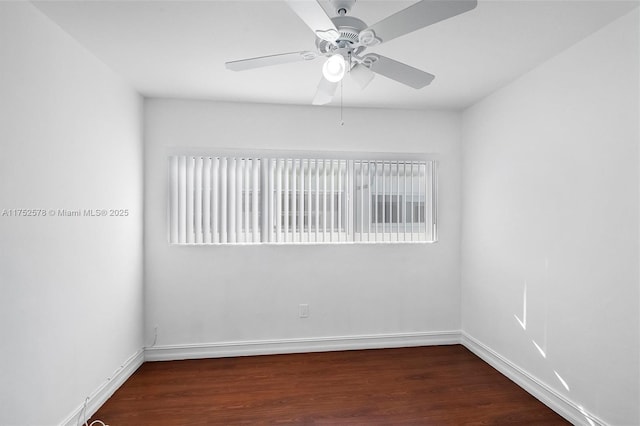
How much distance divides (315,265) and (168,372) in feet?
5.27

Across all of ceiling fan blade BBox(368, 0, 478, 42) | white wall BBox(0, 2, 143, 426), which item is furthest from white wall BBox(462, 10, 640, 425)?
white wall BBox(0, 2, 143, 426)

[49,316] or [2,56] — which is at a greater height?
[2,56]

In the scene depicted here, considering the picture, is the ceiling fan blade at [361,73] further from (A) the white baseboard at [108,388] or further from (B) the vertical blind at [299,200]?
(A) the white baseboard at [108,388]

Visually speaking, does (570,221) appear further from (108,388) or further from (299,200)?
(108,388)

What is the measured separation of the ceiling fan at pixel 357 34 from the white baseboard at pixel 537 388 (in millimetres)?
2282

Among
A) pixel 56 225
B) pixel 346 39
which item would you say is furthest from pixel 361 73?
pixel 56 225

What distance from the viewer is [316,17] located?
1.43 m

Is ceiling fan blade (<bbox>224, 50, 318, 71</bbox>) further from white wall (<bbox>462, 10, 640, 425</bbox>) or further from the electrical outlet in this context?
the electrical outlet

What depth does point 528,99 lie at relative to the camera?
2.75 meters

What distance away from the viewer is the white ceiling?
190cm

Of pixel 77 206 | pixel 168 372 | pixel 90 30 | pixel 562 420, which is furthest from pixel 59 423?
pixel 562 420

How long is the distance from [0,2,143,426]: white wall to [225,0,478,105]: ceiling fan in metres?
1.07

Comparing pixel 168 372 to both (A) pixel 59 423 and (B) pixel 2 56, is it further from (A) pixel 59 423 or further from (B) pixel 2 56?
(B) pixel 2 56

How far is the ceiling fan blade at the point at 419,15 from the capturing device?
1.31 meters
